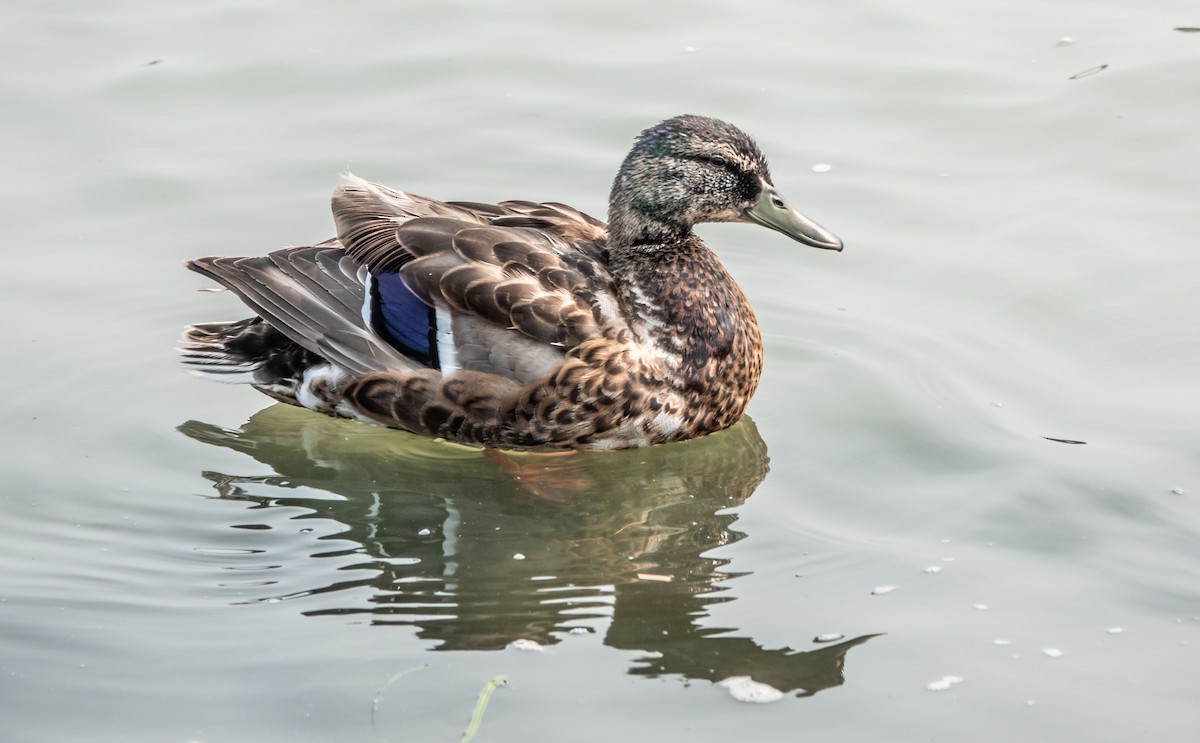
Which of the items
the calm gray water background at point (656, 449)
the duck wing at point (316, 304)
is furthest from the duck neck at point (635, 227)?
the duck wing at point (316, 304)

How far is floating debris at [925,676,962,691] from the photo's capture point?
5.71 meters

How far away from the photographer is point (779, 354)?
8.32 m

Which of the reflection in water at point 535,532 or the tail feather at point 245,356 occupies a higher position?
the tail feather at point 245,356

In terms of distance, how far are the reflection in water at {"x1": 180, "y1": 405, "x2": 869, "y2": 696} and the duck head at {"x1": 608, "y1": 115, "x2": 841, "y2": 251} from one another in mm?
1025

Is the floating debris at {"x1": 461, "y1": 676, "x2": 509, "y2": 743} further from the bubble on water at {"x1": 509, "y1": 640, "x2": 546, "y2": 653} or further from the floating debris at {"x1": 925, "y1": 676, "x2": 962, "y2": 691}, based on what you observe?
the floating debris at {"x1": 925, "y1": 676, "x2": 962, "y2": 691}

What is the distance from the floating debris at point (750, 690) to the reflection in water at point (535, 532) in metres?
0.04

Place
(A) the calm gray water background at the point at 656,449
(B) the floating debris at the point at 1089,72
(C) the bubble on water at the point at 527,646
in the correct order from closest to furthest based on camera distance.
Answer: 1. (A) the calm gray water background at the point at 656,449
2. (C) the bubble on water at the point at 527,646
3. (B) the floating debris at the point at 1089,72

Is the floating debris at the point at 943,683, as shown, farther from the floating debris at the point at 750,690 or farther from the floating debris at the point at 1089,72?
the floating debris at the point at 1089,72

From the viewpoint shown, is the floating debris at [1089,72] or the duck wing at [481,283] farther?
the floating debris at [1089,72]

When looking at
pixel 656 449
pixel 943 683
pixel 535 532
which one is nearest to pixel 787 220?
pixel 656 449

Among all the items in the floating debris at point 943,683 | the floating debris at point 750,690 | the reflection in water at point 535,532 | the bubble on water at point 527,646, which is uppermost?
the reflection in water at point 535,532

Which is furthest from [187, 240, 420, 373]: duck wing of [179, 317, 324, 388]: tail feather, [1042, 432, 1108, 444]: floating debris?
[1042, 432, 1108, 444]: floating debris

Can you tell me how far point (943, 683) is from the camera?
5.73 meters

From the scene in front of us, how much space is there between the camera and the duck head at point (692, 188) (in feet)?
24.6
